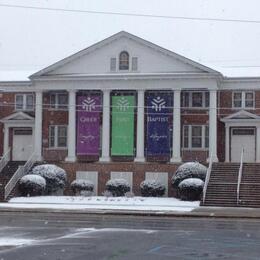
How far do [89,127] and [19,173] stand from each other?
5595 millimetres

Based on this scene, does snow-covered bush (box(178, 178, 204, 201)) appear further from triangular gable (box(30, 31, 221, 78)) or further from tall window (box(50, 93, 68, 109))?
tall window (box(50, 93, 68, 109))

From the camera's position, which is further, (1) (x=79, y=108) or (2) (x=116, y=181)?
(1) (x=79, y=108)

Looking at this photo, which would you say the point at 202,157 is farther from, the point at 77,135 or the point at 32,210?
the point at 32,210

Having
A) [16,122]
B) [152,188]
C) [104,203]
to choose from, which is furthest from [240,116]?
[16,122]

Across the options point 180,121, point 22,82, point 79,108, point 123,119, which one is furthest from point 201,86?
point 22,82

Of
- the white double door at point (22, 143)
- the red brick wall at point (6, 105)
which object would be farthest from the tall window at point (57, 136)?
the red brick wall at point (6, 105)

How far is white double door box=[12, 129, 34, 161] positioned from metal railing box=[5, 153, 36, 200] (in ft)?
9.10

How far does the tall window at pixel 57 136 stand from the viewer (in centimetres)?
4122

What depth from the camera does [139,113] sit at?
38938mm

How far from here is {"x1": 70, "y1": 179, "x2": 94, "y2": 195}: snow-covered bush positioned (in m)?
36.7

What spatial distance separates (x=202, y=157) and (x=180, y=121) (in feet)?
8.50

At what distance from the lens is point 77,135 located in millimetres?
40094

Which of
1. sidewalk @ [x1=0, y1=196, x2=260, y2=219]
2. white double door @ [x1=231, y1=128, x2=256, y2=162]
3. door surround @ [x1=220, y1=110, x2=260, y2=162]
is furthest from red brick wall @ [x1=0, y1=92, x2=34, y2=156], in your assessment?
white double door @ [x1=231, y1=128, x2=256, y2=162]

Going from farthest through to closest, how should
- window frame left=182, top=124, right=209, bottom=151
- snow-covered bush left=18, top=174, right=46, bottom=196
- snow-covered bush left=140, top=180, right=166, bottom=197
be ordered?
window frame left=182, top=124, right=209, bottom=151
snow-covered bush left=140, top=180, right=166, bottom=197
snow-covered bush left=18, top=174, right=46, bottom=196
